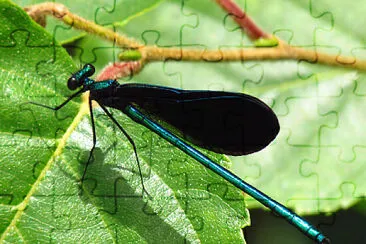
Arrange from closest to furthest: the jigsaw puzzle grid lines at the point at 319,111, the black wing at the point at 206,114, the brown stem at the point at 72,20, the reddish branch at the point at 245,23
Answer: the black wing at the point at 206,114
the brown stem at the point at 72,20
the reddish branch at the point at 245,23
the jigsaw puzzle grid lines at the point at 319,111

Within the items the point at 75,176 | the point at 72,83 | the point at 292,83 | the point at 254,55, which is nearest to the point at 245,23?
the point at 254,55

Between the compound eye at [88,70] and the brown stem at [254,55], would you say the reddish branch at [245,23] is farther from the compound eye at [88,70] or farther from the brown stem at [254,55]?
Answer: the compound eye at [88,70]

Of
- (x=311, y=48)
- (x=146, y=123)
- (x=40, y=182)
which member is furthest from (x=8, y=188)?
(x=311, y=48)

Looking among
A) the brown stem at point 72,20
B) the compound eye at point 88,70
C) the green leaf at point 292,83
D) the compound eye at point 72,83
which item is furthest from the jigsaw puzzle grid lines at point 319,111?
the compound eye at point 72,83

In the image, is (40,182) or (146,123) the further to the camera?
(146,123)

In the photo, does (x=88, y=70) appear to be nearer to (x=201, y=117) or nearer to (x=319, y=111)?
(x=201, y=117)

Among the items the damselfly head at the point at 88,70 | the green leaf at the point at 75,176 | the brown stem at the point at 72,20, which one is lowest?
the green leaf at the point at 75,176

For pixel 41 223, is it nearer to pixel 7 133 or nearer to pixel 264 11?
pixel 7 133
